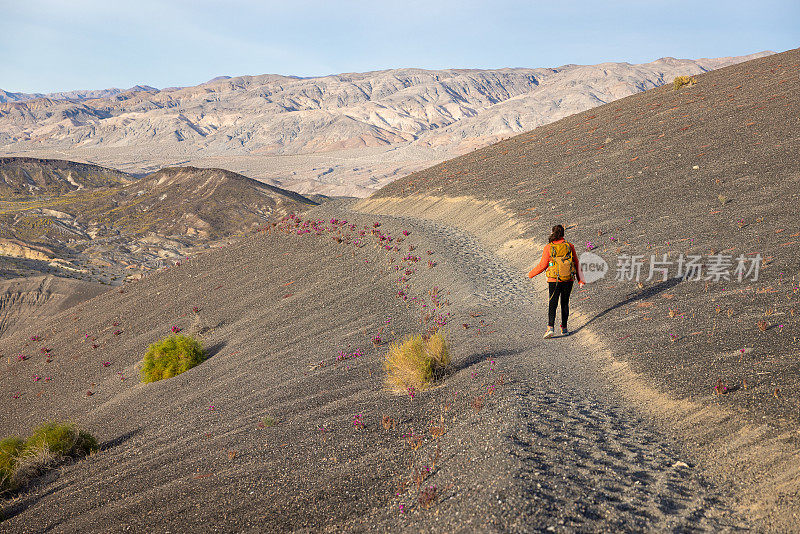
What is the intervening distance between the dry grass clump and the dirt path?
7.61m

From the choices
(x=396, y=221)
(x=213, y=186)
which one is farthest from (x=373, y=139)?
(x=396, y=221)

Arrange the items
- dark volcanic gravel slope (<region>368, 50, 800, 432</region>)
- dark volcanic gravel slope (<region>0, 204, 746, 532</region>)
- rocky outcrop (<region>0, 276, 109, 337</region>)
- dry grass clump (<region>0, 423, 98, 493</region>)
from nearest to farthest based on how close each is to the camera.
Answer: dark volcanic gravel slope (<region>0, 204, 746, 532</region>)
dark volcanic gravel slope (<region>368, 50, 800, 432</region>)
dry grass clump (<region>0, 423, 98, 493</region>)
rocky outcrop (<region>0, 276, 109, 337</region>)

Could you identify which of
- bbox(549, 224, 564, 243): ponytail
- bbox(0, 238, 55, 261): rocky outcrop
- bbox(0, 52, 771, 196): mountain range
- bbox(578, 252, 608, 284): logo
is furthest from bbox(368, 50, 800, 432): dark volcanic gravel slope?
bbox(0, 52, 771, 196): mountain range

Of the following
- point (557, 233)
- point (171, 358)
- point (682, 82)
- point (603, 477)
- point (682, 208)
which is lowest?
point (171, 358)

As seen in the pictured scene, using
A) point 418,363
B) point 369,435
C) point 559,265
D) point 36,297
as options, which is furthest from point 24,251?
point 559,265

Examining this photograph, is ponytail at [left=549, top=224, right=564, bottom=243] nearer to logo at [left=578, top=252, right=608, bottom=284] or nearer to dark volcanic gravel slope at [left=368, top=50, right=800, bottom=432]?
dark volcanic gravel slope at [left=368, top=50, right=800, bottom=432]

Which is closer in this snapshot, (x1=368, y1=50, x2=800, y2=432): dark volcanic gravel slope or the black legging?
(x1=368, y1=50, x2=800, y2=432): dark volcanic gravel slope

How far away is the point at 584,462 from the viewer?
4566mm

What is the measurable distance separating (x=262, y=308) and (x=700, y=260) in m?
12.4

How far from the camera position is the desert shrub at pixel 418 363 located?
7105mm

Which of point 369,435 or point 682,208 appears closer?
point 369,435

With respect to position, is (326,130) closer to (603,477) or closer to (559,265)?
(559,265)

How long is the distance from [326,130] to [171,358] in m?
153

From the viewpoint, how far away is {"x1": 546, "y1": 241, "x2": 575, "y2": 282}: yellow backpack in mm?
7727
